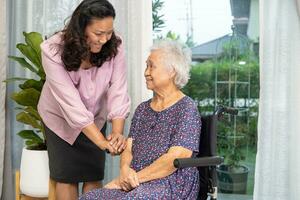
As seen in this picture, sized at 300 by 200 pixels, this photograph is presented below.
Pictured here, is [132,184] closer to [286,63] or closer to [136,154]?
[136,154]

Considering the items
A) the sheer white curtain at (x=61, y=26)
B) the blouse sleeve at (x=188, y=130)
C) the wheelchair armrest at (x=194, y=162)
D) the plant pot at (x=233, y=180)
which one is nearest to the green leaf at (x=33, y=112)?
the sheer white curtain at (x=61, y=26)

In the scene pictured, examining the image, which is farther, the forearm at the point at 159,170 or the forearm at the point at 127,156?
the forearm at the point at 127,156

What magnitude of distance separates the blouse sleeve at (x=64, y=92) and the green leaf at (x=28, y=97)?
22.1 inches

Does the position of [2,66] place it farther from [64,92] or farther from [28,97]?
[64,92]

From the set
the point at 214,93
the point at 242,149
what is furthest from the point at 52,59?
the point at 242,149

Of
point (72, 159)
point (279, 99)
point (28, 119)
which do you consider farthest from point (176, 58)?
point (28, 119)

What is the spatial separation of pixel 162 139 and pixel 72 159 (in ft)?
1.55

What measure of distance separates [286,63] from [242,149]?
2.27ft

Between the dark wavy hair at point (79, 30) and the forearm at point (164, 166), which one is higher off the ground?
the dark wavy hair at point (79, 30)

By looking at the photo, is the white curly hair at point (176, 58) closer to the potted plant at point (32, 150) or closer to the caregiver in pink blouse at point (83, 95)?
the caregiver in pink blouse at point (83, 95)

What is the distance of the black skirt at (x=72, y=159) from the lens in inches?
73.7

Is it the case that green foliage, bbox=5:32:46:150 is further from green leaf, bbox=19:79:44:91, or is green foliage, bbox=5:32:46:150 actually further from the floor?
the floor

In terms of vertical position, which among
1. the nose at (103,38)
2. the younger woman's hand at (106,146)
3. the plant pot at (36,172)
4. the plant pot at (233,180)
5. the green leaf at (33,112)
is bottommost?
the plant pot at (233,180)

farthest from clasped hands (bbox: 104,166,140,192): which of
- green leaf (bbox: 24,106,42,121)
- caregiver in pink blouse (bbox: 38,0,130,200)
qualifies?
green leaf (bbox: 24,106,42,121)
